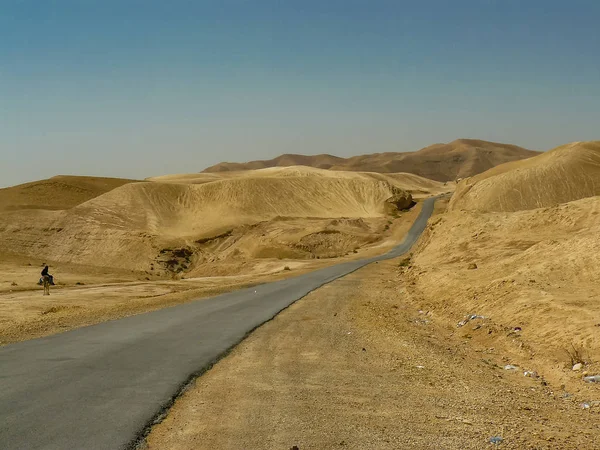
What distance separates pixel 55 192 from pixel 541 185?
97183mm

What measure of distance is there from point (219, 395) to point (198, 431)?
66.6 inches

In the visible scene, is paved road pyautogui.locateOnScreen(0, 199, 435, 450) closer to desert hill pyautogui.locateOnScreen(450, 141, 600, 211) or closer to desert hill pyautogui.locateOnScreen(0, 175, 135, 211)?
desert hill pyautogui.locateOnScreen(450, 141, 600, 211)

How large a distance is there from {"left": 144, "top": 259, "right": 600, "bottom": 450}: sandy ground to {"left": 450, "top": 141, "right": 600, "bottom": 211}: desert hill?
181 feet

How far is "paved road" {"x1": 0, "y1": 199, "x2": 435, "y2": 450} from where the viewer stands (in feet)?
23.5

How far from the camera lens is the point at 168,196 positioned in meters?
110

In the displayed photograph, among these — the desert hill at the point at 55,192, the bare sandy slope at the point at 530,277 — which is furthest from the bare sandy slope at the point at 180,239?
the desert hill at the point at 55,192

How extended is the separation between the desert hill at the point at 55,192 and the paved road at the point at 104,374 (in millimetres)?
91660

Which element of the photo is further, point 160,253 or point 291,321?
point 160,253

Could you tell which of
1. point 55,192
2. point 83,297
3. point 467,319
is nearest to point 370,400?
point 467,319

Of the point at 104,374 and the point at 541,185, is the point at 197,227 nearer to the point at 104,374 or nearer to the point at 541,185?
the point at 541,185

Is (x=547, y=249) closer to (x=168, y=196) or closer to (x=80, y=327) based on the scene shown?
(x=80, y=327)

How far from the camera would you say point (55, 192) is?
124 m

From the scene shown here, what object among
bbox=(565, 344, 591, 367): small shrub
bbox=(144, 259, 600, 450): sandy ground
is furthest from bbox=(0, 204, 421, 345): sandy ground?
bbox=(565, 344, 591, 367): small shrub

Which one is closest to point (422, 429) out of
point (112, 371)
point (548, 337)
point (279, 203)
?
point (112, 371)
